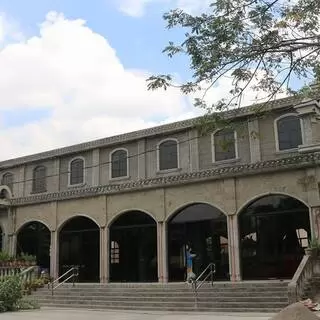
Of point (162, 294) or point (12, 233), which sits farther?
point (12, 233)

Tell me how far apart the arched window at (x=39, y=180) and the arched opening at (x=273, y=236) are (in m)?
14.4

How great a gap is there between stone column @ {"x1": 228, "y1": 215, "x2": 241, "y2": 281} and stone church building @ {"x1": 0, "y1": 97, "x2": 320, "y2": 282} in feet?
0.14

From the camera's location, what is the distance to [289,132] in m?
Result: 25.0

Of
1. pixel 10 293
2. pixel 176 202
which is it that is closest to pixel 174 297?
pixel 176 202

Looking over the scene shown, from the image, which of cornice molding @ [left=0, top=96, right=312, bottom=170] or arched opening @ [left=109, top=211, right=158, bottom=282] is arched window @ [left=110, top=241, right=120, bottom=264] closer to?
arched opening @ [left=109, top=211, right=158, bottom=282]

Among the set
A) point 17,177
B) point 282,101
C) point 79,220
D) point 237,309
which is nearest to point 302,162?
point 282,101

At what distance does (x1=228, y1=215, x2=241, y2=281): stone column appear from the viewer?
22.5 m

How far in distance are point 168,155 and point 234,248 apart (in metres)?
7.53

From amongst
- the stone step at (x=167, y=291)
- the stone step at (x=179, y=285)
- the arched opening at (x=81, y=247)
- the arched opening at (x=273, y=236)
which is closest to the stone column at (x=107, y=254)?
the arched opening at (x=81, y=247)

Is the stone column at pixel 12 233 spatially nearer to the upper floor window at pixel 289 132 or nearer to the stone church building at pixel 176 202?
the stone church building at pixel 176 202

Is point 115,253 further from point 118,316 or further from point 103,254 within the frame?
point 118,316

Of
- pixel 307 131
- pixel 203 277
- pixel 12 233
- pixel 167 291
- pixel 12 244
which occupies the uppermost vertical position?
pixel 307 131

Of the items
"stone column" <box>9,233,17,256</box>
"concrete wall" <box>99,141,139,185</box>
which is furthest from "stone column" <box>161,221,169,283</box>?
"stone column" <box>9,233,17,256</box>

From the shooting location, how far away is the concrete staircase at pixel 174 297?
61.9 feet
